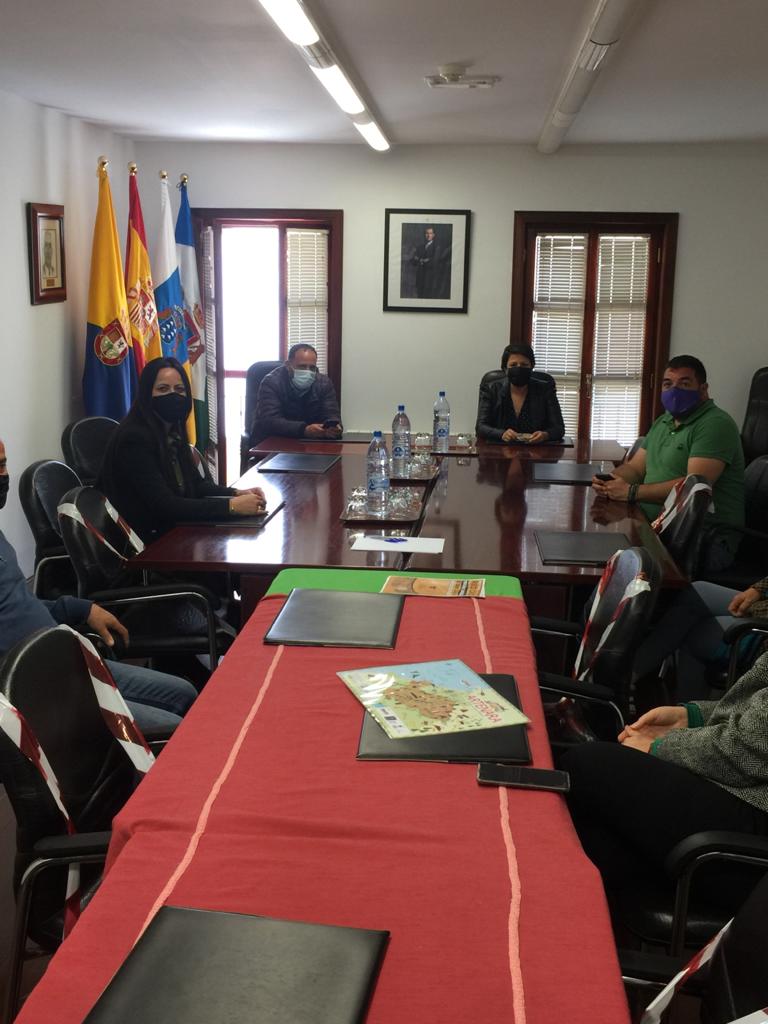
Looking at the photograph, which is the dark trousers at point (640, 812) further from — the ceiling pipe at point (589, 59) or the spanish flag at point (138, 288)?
the spanish flag at point (138, 288)

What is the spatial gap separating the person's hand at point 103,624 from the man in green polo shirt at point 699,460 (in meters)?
2.21

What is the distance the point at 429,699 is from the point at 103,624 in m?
1.37

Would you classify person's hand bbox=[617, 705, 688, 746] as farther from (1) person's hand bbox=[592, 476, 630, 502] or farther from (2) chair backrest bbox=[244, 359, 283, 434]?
(2) chair backrest bbox=[244, 359, 283, 434]

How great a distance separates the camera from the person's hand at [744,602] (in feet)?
10.6

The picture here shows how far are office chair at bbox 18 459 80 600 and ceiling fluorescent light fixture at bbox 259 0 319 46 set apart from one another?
193 cm

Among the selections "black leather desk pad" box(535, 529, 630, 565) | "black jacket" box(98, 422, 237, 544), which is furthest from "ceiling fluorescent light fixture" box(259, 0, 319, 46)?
"black leather desk pad" box(535, 529, 630, 565)

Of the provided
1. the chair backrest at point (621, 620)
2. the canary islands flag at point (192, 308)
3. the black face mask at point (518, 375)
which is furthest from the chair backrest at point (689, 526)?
the canary islands flag at point (192, 308)

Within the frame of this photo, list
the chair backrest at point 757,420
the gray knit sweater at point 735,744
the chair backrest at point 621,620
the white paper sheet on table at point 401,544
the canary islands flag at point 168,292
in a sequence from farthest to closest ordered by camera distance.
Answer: the canary islands flag at point 168,292 → the chair backrest at point 757,420 → the white paper sheet on table at point 401,544 → the chair backrest at point 621,620 → the gray knit sweater at point 735,744

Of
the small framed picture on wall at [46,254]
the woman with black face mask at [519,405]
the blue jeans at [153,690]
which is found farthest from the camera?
the woman with black face mask at [519,405]

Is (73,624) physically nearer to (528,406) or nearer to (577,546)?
(577,546)

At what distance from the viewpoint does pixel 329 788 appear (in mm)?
1570

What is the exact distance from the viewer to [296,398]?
6391 mm

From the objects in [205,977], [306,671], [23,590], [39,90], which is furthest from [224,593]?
[39,90]

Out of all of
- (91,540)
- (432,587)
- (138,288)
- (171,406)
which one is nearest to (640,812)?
(432,587)
